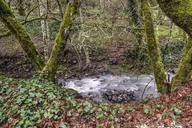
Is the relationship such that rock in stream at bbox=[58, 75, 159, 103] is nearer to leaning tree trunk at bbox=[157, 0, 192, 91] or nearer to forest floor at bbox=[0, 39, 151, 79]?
forest floor at bbox=[0, 39, 151, 79]

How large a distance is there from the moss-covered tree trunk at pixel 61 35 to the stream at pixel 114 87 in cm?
302

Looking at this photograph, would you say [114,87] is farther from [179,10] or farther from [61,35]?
[179,10]

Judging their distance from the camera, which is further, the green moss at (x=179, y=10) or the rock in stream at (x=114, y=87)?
the rock in stream at (x=114, y=87)

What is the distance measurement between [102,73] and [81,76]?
126 centimetres

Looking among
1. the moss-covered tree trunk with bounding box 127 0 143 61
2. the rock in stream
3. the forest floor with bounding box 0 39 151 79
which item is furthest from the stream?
the moss-covered tree trunk with bounding box 127 0 143 61

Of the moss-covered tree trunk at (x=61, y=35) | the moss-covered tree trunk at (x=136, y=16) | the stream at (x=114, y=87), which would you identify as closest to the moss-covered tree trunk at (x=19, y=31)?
the moss-covered tree trunk at (x=61, y=35)

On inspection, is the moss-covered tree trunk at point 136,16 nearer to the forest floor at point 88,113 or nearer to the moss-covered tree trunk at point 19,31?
the moss-covered tree trunk at point 19,31

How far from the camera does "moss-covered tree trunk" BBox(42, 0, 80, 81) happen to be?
10.6 meters

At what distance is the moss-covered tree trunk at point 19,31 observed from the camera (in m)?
10.5

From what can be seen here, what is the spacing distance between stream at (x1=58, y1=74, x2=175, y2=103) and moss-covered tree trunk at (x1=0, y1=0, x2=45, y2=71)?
3.28 m

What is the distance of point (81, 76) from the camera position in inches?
675

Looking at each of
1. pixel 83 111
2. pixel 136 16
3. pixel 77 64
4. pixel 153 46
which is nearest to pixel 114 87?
pixel 77 64

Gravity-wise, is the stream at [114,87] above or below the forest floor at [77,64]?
below

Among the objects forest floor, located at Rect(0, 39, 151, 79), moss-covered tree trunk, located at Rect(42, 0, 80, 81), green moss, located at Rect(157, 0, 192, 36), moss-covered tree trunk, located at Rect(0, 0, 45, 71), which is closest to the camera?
green moss, located at Rect(157, 0, 192, 36)
